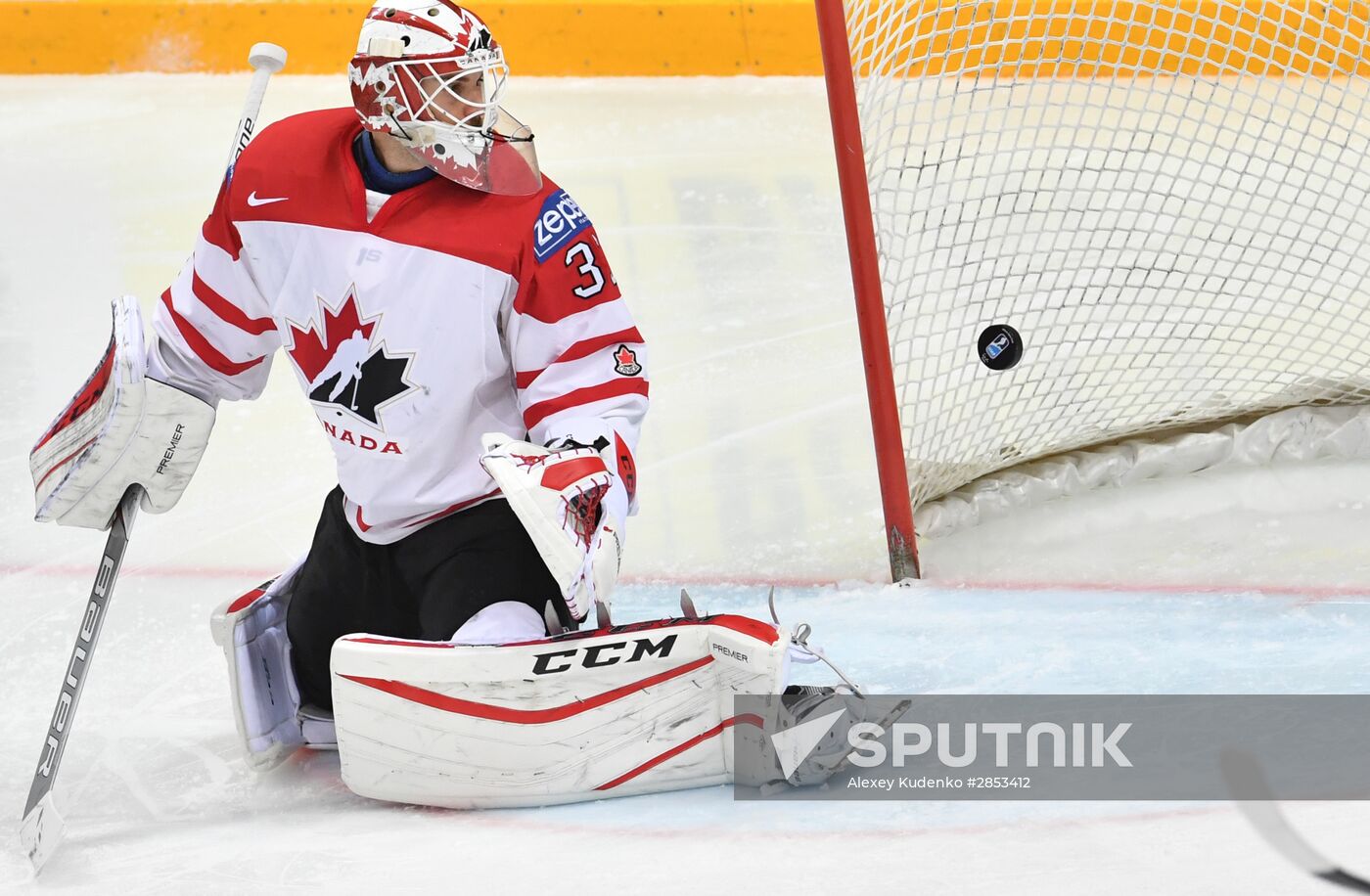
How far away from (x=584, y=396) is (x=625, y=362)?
0.07 metres

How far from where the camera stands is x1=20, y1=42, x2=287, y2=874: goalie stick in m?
1.85

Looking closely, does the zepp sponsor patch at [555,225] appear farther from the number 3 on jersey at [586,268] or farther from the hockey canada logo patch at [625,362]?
the hockey canada logo patch at [625,362]

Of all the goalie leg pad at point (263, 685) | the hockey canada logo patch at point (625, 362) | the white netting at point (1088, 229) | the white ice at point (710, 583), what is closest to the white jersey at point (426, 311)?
the hockey canada logo patch at point (625, 362)

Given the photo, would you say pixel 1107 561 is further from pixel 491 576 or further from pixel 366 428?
pixel 366 428

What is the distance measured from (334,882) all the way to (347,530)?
0.55 meters

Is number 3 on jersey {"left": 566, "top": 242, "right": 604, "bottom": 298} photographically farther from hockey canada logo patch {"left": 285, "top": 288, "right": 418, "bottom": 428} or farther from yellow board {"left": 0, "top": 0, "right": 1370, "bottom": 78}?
yellow board {"left": 0, "top": 0, "right": 1370, "bottom": 78}

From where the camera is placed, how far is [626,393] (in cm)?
187

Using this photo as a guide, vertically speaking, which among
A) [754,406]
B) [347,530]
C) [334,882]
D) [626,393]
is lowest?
[334,882]

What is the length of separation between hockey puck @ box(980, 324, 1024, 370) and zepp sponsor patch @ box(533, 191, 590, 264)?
0.87 metres

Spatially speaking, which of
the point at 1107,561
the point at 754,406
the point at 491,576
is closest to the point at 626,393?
the point at 491,576

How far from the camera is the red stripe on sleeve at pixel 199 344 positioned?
80.6 inches

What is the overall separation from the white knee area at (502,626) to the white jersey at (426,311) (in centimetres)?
15

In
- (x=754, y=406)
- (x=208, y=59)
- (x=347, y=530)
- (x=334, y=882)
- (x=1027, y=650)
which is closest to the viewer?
(x=334, y=882)

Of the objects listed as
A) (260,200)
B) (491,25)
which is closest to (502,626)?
(260,200)
